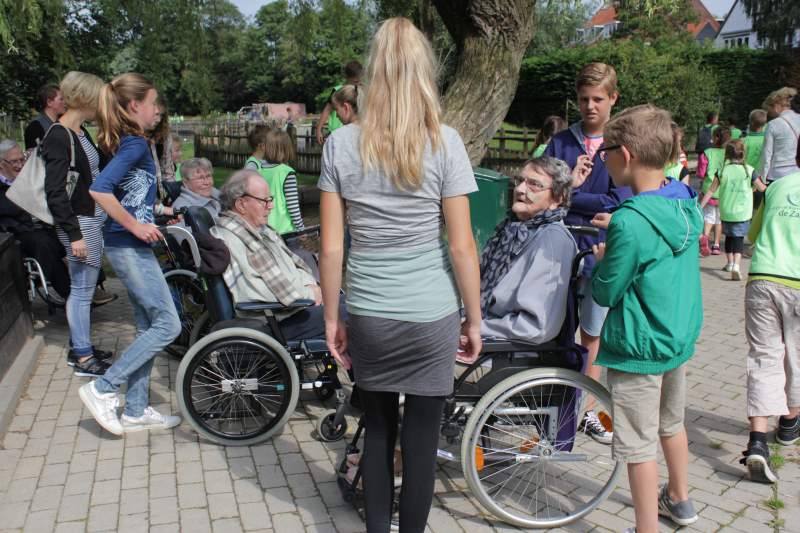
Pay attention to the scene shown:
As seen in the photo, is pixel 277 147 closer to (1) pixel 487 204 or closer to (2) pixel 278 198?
(2) pixel 278 198

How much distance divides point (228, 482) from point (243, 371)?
64cm

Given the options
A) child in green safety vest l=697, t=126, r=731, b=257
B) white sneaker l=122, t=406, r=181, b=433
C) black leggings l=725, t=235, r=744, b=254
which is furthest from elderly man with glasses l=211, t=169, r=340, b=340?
child in green safety vest l=697, t=126, r=731, b=257

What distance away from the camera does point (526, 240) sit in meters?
3.21

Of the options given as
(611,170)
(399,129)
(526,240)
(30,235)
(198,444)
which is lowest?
(198,444)

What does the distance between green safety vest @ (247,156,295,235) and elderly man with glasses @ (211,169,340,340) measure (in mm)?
968

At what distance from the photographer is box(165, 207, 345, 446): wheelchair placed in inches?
144

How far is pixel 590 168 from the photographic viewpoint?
3641 mm

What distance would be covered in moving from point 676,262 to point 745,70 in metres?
31.0

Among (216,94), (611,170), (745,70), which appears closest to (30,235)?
(216,94)

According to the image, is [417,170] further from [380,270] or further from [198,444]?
[198,444]

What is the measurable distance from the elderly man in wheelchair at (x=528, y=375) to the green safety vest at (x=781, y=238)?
3.58 feet

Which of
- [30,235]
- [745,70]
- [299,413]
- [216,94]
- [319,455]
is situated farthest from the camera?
[745,70]

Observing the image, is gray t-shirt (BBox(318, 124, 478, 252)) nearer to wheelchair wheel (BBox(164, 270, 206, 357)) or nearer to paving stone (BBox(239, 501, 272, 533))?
paving stone (BBox(239, 501, 272, 533))

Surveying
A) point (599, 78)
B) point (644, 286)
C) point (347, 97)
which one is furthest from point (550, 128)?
point (644, 286)
